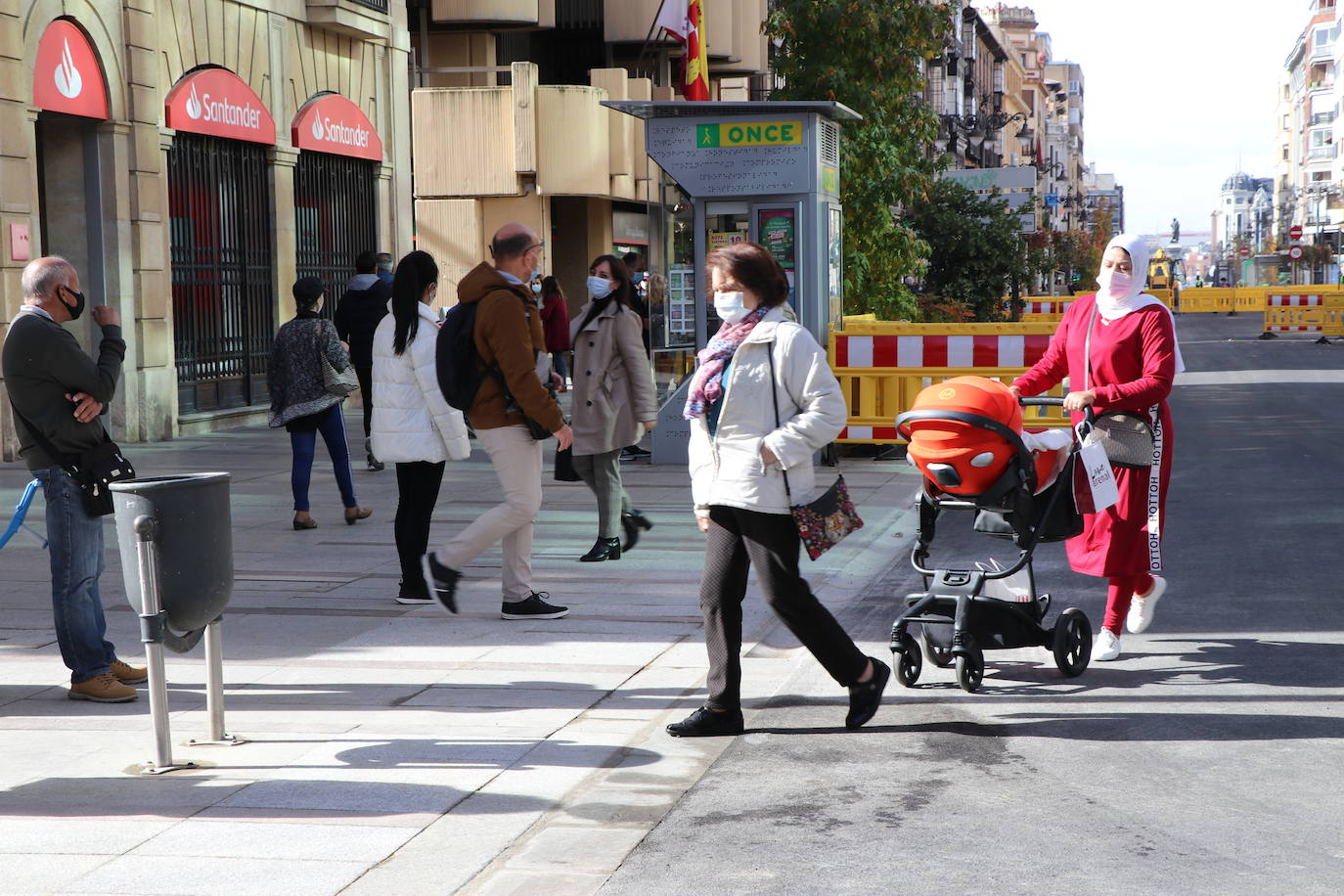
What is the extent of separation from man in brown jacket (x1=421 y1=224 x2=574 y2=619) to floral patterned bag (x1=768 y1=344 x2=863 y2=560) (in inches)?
82.0

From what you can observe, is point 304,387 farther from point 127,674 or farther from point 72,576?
point 72,576

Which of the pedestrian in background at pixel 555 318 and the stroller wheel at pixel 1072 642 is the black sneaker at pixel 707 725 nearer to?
the stroller wheel at pixel 1072 642

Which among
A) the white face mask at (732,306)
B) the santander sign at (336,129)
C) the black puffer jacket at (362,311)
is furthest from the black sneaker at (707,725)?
the santander sign at (336,129)

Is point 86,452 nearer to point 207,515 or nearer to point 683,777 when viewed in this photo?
point 207,515

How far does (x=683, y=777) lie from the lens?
5.04 meters

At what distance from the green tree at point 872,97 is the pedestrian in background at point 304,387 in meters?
11.7

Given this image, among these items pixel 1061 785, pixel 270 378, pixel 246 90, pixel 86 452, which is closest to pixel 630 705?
pixel 1061 785

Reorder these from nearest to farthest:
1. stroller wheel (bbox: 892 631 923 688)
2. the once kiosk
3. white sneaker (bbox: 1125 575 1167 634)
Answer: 1. stroller wheel (bbox: 892 631 923 688)
2. white sneaker (bbox: 1125 575 1167 634)
3. the once kiosk

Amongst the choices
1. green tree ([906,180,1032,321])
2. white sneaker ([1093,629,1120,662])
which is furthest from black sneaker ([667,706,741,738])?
green tree ([906,180,1032,321])

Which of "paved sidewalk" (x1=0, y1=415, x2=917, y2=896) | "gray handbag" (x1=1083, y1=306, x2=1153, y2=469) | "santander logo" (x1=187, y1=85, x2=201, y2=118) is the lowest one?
"paved sidewalk" (x1=0, y1=415, x2=917, y2=896)

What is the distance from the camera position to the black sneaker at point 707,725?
5488mm

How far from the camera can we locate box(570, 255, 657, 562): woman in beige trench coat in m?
9.07

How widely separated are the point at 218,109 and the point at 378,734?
1380cm

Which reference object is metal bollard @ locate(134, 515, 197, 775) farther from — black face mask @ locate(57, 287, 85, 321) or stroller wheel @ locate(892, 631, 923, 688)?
stroller wheel @ locate(892, 631, 923, 688)
